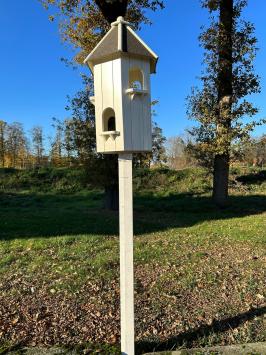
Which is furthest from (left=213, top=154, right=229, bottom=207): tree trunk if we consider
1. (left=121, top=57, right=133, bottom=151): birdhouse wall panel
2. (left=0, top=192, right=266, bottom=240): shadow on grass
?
(left=121, top=57, right=133, bottom=151): birdhouse wall panel

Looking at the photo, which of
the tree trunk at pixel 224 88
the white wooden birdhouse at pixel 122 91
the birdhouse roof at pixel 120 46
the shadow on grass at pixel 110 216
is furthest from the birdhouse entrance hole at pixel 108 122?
the tree trunk at pixel 224 88

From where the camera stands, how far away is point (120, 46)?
345cm

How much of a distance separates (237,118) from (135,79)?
7.89 m

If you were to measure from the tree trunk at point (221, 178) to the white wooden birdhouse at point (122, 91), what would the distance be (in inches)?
336

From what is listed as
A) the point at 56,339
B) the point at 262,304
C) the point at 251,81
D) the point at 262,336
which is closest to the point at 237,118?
the point at 251,81

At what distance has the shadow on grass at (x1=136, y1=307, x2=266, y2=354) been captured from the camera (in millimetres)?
4004

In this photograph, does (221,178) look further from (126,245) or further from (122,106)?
(122,106)

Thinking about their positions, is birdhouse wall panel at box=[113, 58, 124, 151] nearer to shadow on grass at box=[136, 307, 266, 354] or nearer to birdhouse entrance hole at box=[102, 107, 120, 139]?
birdhouse entrance hole at box=[102, 107, 120, 139]

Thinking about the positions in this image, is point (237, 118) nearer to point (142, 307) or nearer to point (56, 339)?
point (142, 307)

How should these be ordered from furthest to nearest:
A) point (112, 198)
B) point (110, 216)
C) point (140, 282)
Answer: point (112, 198)
point (110, 216)
point (140, 282)

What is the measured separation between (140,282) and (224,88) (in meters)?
7.70

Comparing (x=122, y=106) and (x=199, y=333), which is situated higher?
(x=122, y=106)

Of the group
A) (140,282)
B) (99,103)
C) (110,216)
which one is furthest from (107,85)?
(110,216)

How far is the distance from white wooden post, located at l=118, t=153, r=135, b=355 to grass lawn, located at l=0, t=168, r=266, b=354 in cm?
35
